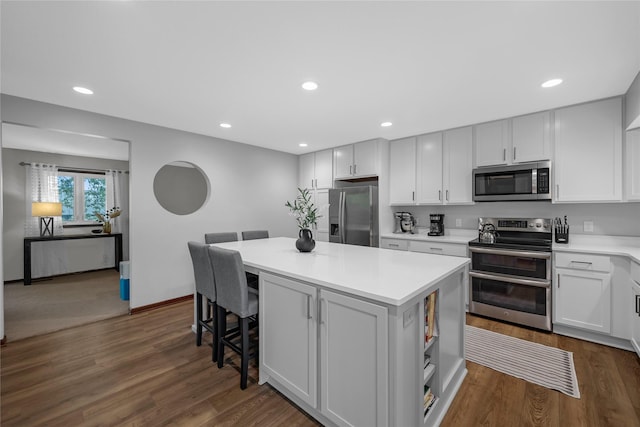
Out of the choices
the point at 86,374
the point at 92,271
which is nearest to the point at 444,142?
the point at 86,374

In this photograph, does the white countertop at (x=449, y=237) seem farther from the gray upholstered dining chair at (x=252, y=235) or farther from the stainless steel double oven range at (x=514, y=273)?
the gray upholstered dining chair at (x=252, y=235)

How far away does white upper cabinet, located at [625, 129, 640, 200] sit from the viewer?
2.47 meters

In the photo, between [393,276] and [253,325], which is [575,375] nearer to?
[393,276]

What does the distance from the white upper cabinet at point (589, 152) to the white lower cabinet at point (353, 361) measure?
292cm

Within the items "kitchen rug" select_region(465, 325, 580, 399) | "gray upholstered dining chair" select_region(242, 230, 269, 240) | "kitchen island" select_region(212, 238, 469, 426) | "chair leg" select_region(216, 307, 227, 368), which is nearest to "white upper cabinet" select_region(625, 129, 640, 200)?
"kitchen rug" select_region(465, 325, 580, 399)

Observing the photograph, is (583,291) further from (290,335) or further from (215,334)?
(215,334)

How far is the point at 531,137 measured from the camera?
10.1ft

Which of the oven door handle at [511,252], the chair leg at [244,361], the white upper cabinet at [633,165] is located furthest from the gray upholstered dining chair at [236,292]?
the white upper cabinet at [633,165]

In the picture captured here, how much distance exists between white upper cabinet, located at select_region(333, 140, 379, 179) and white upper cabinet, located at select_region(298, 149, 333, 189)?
0.17 meters

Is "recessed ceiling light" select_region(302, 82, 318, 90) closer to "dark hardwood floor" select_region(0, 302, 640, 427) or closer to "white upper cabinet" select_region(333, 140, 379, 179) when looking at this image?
"white upper cabinet" select_region(333, 140, 379, 179)

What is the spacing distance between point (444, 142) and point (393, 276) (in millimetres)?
2840

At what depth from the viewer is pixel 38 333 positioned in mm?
2820

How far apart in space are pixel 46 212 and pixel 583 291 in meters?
7.67

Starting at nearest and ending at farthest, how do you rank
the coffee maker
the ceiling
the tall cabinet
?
1. the ceiling
2. the coffee maker
3. the tall cabinet
